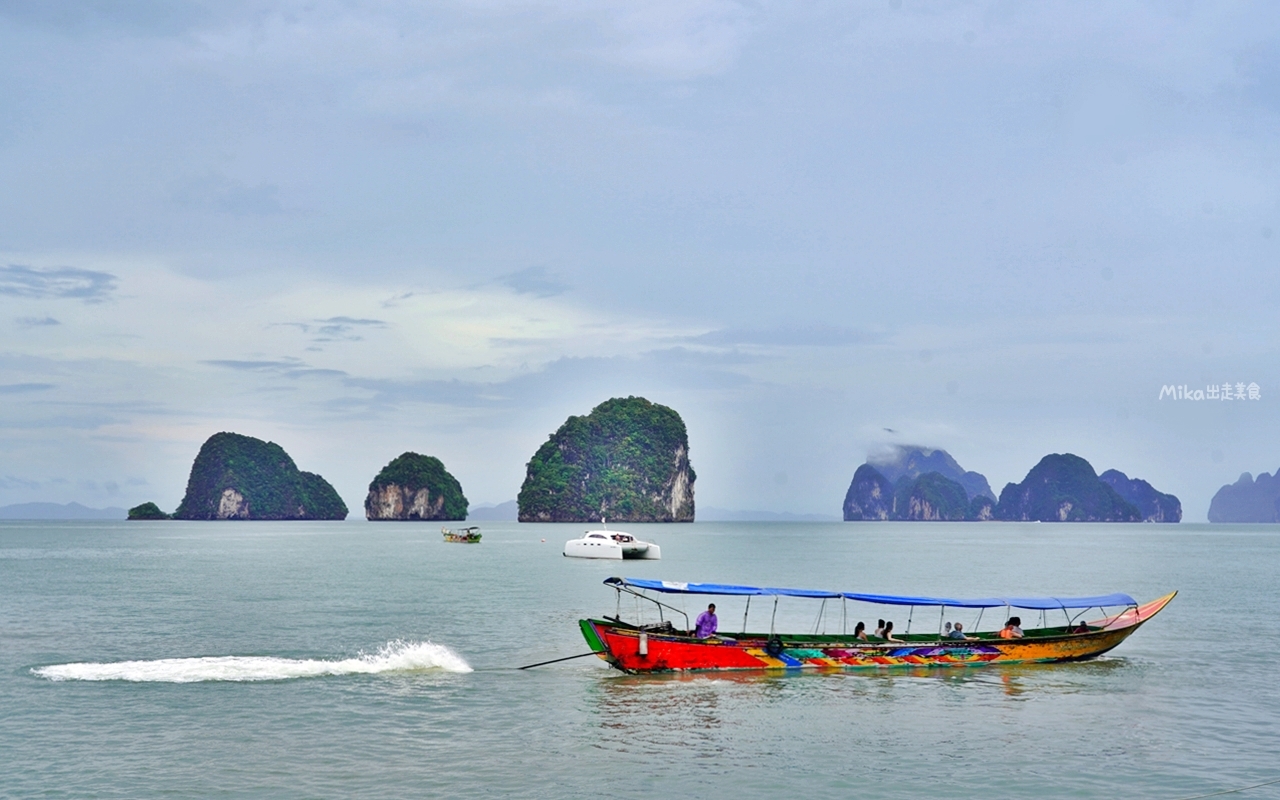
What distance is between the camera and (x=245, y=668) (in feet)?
107

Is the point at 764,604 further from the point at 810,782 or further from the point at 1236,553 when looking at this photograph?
the point at 1236,553

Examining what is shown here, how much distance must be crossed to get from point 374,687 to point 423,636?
1203cm

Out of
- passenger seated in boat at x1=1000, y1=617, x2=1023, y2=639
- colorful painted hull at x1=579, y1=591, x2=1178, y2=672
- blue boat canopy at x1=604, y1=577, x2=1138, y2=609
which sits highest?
blue boat canopy at x1=604, y1=577, x2=1138, y2=609

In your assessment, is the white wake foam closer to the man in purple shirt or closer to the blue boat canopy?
the blue boat canopy

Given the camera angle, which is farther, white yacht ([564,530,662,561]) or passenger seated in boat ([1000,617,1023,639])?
white yacht ([564,530,662,561])

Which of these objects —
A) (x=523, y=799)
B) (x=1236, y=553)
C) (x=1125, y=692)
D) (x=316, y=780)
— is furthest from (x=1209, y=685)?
(x=1236, y=553)

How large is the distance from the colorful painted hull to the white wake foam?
16.9ft

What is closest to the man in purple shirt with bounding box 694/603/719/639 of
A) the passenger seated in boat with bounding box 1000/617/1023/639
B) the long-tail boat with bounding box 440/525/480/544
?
the passenger seated in boat with bounding box 1000/617/1023/639

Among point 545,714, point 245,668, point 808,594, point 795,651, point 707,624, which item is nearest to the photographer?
point 545,714

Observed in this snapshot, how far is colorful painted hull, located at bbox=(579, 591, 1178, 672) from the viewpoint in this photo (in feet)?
104

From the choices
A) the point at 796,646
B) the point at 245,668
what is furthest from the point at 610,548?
the point at 796,646

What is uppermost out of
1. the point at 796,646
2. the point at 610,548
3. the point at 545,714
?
the point at 610,548

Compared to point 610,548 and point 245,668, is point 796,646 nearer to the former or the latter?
point 245,668

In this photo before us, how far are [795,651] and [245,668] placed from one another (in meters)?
16.6
